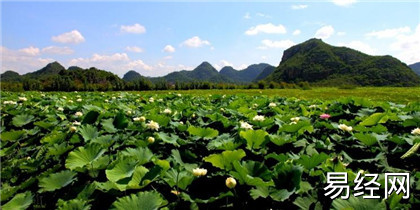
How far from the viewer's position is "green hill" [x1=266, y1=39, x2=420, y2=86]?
107 m

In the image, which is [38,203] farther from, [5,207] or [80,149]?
[80,149]

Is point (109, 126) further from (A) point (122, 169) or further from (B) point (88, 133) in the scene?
(A) point (122, 169)

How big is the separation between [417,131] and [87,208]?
8.02 ft

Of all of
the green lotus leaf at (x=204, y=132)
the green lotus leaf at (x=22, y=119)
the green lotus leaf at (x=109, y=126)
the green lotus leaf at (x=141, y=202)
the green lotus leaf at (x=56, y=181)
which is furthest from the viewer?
the green lotus leaf at (x=22, y=119)

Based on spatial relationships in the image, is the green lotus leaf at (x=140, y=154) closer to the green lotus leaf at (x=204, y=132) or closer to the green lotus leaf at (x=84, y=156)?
the green lotus leaf at (x=84, y=156)

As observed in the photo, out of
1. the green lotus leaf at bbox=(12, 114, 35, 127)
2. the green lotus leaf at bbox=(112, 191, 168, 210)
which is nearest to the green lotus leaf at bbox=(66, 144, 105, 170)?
the green lotus leaf at bbox=(112, 191, 168, 210)

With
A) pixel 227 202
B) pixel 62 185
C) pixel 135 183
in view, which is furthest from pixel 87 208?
pixel 227 202

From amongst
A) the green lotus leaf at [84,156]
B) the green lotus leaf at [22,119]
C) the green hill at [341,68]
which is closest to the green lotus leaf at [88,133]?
the green lotus leaf at [84,156]

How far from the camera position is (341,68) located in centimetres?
12925

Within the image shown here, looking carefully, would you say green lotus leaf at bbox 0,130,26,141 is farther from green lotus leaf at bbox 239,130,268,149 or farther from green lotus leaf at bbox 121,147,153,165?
green lotus leaf at bbox 239,130,268,149

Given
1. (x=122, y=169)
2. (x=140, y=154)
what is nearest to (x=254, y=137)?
(x=140, y=154)

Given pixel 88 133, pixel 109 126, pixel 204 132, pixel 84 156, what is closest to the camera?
pixel 84 156

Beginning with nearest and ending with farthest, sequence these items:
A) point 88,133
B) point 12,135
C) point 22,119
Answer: point 88,133 < point 12,135 < point 22,119

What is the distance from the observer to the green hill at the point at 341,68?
107000mm
